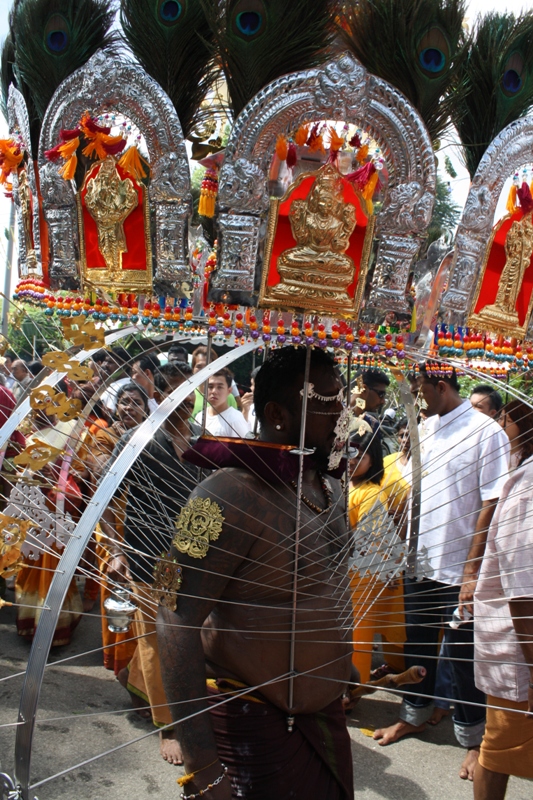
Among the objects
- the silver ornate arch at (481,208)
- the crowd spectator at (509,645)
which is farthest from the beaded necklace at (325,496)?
the crowd spectator at (509,645)

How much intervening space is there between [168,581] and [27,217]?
124 cm

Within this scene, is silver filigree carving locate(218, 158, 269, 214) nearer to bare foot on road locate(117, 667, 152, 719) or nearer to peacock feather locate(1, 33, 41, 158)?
peacock feather locate(1, 33, 41, 158)

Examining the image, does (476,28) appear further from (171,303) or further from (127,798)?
(127,798)

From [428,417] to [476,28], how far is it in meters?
2.66

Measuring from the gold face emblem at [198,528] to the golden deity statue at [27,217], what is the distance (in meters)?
0.95

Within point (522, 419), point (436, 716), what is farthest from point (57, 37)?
point (436, 716)

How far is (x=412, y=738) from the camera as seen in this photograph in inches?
164

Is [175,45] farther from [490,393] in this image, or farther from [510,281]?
[490,393]

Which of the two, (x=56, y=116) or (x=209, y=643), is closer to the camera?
(x=56, y=116)

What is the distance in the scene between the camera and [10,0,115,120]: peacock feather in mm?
2129

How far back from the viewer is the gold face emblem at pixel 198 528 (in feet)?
6.83

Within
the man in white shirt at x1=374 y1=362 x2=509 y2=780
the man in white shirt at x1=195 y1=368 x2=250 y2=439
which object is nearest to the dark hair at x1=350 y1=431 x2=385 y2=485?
the man in white shirt at x1=374 y1=362 x2=509 y2=780

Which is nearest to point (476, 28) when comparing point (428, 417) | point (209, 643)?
point (209, 643)

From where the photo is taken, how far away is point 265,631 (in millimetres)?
2090
